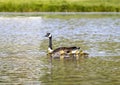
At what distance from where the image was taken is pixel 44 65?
18.5 meters

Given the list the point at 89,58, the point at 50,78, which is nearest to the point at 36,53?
the point at 89,58

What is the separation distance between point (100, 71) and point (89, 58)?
11.5ft

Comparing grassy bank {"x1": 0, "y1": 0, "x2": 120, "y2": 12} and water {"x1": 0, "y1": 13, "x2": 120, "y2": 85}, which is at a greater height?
water {"x1": 0, "y1": 13, "x2": 120, "y2": 85}

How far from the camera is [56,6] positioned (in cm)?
6359

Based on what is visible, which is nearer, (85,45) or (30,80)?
(30,80)

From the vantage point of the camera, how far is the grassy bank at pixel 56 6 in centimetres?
6184

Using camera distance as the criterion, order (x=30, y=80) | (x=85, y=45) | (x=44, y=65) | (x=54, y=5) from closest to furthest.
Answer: (x=30, y=80) → (x=44, y=65) → (x=85, y=45) → (x=54, y=5)

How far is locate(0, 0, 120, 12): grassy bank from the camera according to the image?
61.8 meters

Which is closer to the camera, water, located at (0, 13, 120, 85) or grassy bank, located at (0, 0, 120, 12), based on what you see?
water, located at (0, 13, 120, 85)

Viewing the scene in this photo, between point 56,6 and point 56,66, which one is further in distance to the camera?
point 56,6

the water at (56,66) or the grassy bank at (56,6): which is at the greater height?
the water at (56,66)

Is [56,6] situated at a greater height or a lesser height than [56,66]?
lesser

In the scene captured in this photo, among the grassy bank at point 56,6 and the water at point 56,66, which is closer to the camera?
the water at point 56,66

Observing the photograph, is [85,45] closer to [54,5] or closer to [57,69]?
[57,69]
